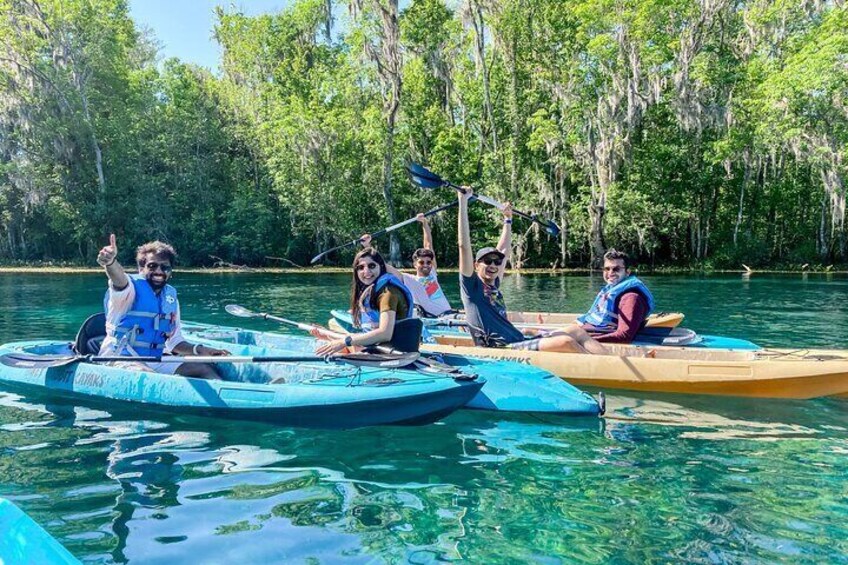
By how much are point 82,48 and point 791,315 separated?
34.1m

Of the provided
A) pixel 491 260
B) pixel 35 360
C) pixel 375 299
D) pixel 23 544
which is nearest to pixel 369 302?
pixel 375 299

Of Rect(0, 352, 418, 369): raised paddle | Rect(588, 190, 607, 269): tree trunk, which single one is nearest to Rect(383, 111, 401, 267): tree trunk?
Rect(588, 190, 607, 269): tree trunk

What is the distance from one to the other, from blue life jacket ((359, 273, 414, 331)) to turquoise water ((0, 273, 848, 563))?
1020mm

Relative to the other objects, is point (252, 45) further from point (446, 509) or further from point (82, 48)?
point (446, 509)

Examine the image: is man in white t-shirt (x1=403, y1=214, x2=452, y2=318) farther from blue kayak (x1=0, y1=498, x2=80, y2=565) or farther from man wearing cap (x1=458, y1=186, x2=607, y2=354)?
blue kayak (x1=0, y1=498, x2=80, y2=565)

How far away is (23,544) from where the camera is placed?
232 centimetres

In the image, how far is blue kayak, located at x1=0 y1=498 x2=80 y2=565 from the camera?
2264mm

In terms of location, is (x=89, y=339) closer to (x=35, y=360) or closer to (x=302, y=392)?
(x=35, y=360)

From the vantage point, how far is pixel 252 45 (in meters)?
38.4

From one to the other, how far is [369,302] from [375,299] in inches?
3.8

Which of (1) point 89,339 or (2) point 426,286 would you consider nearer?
(1) point 89,339

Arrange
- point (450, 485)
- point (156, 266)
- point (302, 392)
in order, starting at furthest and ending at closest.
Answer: point (156, 266), point (302, 392), point (450, 485)

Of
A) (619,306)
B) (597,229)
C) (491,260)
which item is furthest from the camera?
(597,229)

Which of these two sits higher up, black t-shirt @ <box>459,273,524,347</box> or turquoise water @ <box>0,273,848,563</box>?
black t-shirt @ <box>459,273,524,347</box>
